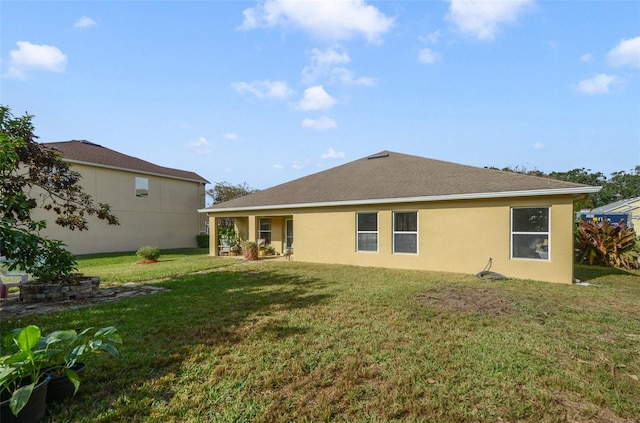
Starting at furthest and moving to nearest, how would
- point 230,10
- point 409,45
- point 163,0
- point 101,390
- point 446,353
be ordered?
point 409,45 → point 230,10 → point 163,0 → point 446,353 → point 101,390

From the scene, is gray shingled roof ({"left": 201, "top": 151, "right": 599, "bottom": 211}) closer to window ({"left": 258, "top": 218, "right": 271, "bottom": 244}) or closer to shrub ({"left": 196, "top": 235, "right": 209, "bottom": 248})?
window ({"left": 258, "top": 218, "right": 271, "bottom": 244})

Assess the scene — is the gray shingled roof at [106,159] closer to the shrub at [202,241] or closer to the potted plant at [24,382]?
the shrub at [202,241]

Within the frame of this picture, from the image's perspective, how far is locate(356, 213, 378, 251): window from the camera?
38.9ft

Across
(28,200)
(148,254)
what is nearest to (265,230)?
(148,254)

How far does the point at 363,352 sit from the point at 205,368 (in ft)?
6.24

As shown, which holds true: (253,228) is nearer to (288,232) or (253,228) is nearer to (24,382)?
(288,232)

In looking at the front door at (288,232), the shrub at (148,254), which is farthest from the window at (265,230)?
the shrub at (148,254)

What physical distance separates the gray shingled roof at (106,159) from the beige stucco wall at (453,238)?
1365 centimetres

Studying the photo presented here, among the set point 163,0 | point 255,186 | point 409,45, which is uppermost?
point 409,45

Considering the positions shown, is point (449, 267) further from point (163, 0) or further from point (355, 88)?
point (163, 0)

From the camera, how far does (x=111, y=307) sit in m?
6.05

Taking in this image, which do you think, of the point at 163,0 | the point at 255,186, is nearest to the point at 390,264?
the point at 163,0

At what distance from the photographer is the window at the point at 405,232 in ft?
36.4

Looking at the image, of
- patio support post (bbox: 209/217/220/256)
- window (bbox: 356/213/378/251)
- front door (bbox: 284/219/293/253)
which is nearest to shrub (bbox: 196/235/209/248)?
patio support post (bbox: 209/217/220/256)
